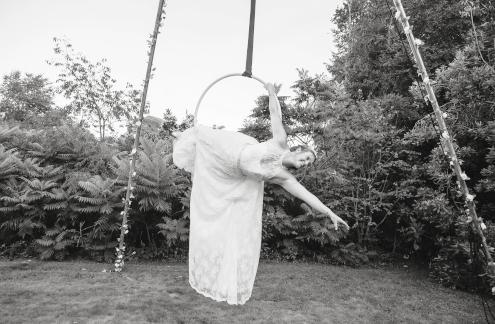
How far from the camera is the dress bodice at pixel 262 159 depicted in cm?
243

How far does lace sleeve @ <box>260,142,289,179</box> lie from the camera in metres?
2.44

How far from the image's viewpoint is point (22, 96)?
19281 millimetres

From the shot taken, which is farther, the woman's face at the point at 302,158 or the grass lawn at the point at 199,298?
the grass lawn at the point at 199,298

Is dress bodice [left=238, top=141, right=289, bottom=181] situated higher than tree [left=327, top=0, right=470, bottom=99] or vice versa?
tree [left=327, top=0, right=470, bottom=99]

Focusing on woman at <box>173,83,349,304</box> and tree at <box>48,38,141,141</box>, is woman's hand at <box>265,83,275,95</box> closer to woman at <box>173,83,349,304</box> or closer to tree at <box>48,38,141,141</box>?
woman at <box>173,83,349,304</box>

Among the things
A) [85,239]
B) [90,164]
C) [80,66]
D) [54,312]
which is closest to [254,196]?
[54,312]

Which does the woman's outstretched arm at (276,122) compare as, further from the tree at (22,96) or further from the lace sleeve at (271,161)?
the tree at (22,96)

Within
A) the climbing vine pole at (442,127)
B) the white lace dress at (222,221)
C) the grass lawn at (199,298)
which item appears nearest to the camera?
the white lace dress at (222,221)

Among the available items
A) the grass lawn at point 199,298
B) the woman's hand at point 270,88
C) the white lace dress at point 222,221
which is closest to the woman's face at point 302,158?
the white lace dress at point 222,221

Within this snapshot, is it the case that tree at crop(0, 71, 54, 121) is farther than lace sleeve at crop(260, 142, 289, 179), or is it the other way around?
tree at crop(0, 71, 54, 121)

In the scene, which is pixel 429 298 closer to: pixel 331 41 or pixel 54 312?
pixel 54 312

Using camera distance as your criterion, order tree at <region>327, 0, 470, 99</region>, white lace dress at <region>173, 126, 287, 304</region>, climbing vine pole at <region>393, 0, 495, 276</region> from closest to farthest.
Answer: white lace dress at <region>173, 126, 287, 304</region>
climbing vine pole at <region>393, 0, 495, 276</region>
tree at <region>327, 0, 470, 99</region>

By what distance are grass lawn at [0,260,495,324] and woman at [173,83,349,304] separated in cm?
113

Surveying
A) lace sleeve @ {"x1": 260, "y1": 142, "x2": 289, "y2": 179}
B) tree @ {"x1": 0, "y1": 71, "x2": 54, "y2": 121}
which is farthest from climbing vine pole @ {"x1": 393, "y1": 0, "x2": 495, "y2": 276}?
tree @ {"x1": 0, "y1": 71, "x2": 54, "y2": 121}
